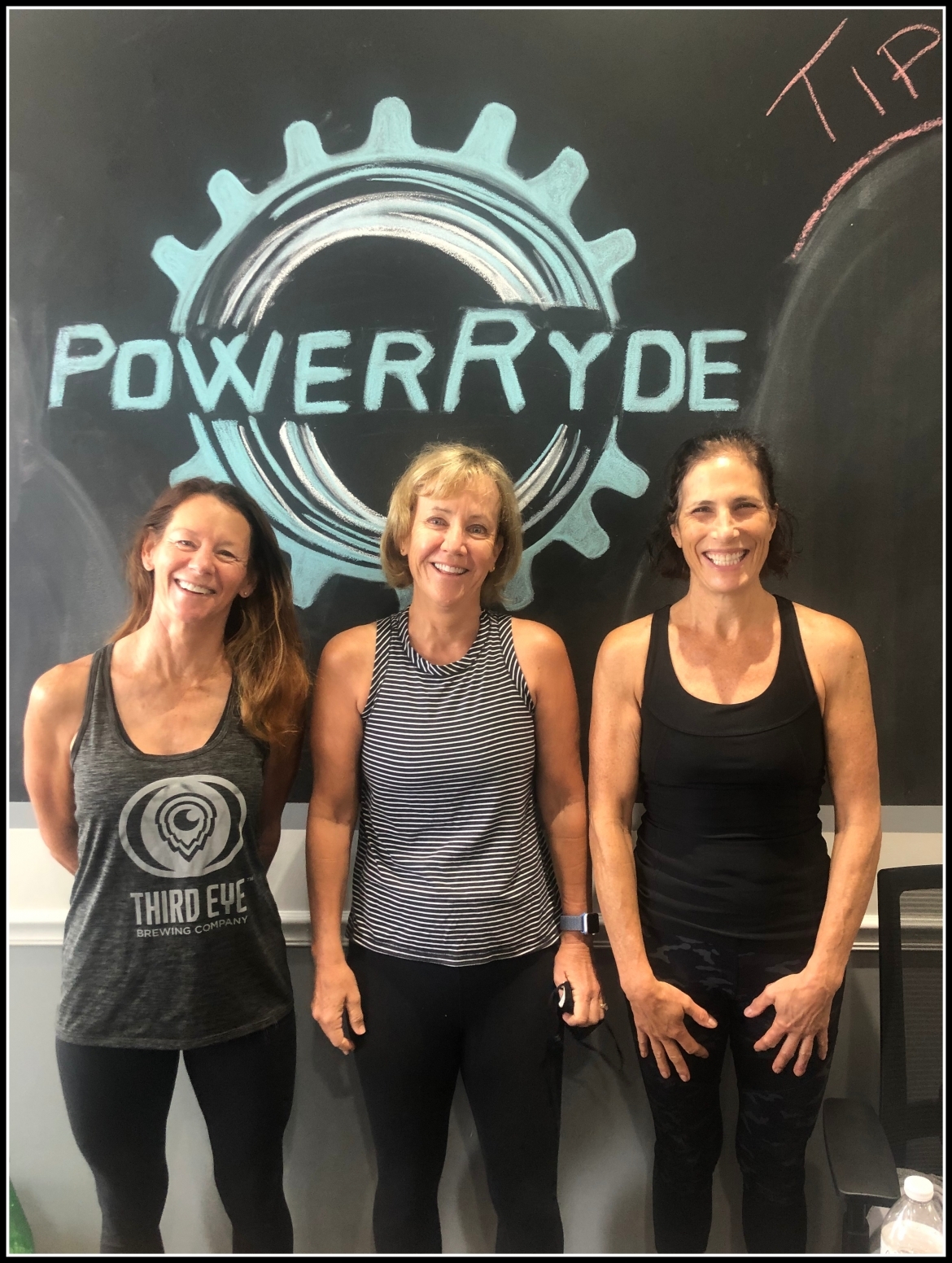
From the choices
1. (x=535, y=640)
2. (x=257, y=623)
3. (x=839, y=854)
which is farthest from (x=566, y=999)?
(x=257, y=623)

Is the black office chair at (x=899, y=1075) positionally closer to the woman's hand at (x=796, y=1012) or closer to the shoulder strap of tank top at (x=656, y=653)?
the woman's hand at (x=796, y=1012)

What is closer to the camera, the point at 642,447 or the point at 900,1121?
the point at 900,1121

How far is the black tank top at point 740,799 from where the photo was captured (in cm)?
134

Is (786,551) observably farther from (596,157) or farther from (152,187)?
(152,187)

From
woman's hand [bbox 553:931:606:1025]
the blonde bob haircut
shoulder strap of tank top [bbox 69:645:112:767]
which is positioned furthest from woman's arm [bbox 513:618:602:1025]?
shoulder strap of tank top [bbox 69:645:112:767]

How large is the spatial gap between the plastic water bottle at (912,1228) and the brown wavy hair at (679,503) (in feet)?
3.69

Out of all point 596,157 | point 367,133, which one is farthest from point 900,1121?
point 367,133

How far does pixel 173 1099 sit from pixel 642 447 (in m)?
1.81

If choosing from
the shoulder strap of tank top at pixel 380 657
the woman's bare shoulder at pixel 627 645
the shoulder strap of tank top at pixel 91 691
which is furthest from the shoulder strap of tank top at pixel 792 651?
the shoulder strap of tank top at pixel 91 691

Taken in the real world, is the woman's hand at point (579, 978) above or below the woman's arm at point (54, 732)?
below

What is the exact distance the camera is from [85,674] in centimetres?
Answer: 140

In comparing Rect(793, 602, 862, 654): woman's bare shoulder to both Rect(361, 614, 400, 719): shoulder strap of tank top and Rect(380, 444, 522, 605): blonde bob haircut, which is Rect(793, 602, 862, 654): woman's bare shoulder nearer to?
Rect(380, 444, 522, 605): blonde bob haircut

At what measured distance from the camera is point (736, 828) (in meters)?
1.37

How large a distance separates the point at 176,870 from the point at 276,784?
240 mm
